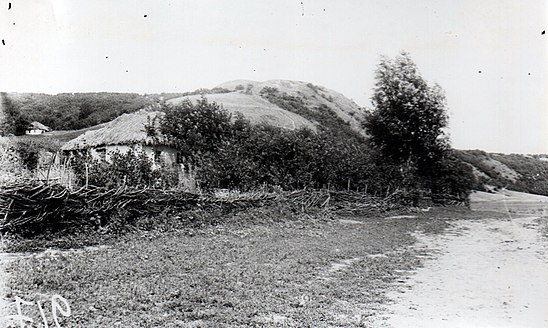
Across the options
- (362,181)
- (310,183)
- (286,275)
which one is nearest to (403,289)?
(286,275)

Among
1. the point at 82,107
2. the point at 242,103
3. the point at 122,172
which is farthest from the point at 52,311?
the point at 82,107

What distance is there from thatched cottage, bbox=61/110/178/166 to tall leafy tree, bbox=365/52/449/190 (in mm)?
12234

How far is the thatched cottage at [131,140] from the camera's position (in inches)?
900

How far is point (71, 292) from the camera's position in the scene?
6277 millimetres

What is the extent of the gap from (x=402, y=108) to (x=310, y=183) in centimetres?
1086

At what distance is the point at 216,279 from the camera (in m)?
7.52

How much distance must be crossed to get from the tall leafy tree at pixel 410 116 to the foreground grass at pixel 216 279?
612 inches

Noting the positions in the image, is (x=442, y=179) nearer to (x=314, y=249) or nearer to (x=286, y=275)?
(x=314, y=249)

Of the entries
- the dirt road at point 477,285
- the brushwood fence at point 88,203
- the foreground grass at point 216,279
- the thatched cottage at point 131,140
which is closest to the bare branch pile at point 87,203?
the brushwood fence at point 88,203

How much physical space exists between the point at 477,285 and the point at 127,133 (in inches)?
801

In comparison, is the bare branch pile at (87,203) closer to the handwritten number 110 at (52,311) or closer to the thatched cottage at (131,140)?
the handwritten number 110 at (52,311)

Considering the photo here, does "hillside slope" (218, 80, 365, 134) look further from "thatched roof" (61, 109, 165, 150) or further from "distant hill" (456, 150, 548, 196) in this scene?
"thatched roof" (61, 109, 165, 150)

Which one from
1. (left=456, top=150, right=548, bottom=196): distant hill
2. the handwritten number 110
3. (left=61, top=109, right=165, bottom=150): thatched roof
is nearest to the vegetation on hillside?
(left=61, top=109, right=165, bottom=150): thatched roof

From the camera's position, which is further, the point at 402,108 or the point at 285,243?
the point at 402,108
